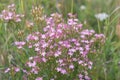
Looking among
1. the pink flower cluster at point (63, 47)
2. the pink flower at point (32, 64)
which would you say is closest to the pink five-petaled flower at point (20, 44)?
the pink flower cluster at point (63, 47)

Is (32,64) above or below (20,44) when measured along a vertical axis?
below

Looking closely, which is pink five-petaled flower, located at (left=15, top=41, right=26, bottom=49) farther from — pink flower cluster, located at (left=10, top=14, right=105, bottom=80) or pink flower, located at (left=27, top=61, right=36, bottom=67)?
pink flower, located at (left=27, top=61, right=36, bottom=67)

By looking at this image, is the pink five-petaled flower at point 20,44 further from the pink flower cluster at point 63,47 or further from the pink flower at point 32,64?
the pink flower at point 32,64

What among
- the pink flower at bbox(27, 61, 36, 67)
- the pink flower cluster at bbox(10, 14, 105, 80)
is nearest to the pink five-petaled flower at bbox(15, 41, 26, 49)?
the pink flower cluster at bbox(10, 14, 105, 80)

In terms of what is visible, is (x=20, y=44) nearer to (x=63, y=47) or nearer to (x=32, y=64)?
(x=32, y=64)

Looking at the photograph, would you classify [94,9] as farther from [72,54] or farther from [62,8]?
[72,54]

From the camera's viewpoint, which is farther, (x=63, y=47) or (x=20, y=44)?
(x=20, y=44)

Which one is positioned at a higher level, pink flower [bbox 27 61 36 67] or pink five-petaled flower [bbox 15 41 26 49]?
pink five-petaled flower [bbox 15 41 26 49]

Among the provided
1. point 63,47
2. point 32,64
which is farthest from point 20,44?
point 63,47

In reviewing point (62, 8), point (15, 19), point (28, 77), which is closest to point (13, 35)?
point (15, 19)
